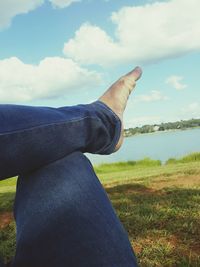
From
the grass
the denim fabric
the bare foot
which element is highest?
the bare foot

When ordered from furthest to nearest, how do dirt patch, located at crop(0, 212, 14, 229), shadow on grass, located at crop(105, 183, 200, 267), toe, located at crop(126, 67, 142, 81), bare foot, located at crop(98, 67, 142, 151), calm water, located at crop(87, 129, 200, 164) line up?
calm water, located at crop(87, 129, 200, 164), dirt patch, located at crop(0, 212, 14, 229), shadow on grass, located at crop(105, 183, 200, 267), toe, located at crop(126, 67, 142, 81), bare foot, located at crop(98, 67, 142, 151)

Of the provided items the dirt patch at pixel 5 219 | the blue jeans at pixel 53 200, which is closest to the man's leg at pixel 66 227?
the blue jeans at pixel 53 200

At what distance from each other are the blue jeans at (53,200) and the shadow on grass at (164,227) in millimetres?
1368

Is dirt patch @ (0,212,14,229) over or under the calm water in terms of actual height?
over

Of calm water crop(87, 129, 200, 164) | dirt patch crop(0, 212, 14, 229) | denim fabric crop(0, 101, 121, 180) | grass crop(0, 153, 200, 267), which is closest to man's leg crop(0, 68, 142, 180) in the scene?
denim fabric crop(0, 101, 121, 180)

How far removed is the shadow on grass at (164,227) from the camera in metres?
2.49

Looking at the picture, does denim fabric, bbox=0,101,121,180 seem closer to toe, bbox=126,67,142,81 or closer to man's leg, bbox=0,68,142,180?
man's leg, bbox=0,68,142,180

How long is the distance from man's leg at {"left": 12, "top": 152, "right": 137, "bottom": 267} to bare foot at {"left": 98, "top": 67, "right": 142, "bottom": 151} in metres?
0.41

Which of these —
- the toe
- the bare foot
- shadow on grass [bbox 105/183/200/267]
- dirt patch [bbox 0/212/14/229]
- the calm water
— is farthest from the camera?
the calm water

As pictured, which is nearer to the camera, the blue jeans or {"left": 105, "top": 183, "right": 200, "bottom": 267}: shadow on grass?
the blue jeans

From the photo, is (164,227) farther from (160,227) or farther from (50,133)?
(50,133)

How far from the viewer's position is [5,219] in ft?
15.5

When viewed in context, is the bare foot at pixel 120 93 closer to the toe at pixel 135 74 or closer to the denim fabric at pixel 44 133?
the toe at pixel 135 74

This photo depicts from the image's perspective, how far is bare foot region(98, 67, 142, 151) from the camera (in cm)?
158
